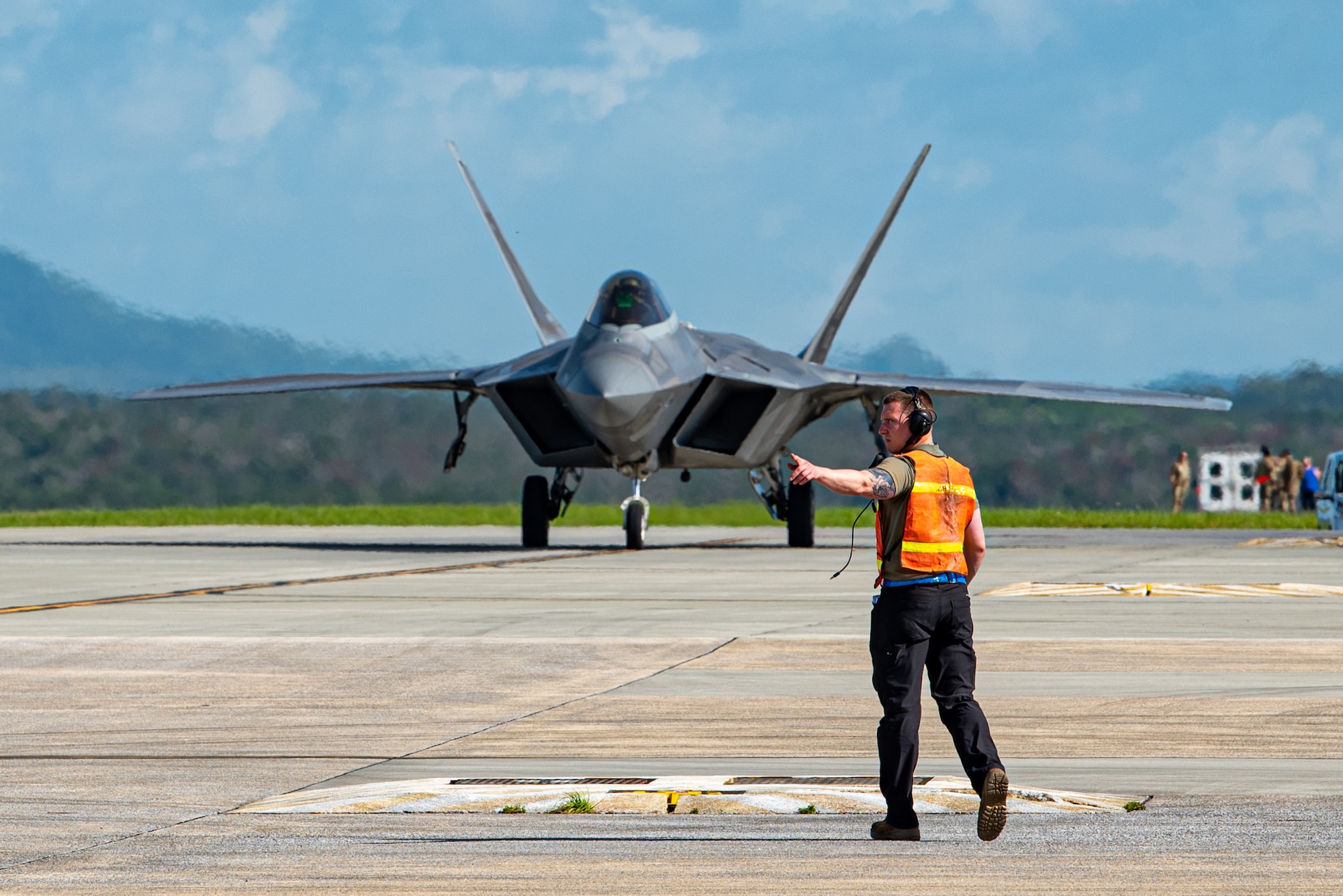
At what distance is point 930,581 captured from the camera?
568 centimetres

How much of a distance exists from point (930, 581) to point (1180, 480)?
37.7m

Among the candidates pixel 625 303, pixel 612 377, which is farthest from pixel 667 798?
pixel 625 303

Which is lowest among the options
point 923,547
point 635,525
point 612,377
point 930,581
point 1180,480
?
point 635,525

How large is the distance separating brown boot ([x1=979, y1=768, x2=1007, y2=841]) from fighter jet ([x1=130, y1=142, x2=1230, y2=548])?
52.4 ft

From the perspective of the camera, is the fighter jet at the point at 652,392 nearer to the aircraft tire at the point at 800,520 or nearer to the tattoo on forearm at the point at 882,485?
the aircraft tire at the point at 800,520

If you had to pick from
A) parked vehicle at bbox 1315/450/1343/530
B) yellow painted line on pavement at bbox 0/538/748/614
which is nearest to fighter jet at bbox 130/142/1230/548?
yellow painted line on pavement at bbox 0/538/748/614

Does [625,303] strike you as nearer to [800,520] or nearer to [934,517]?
[800,520]

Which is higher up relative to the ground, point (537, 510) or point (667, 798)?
point (537, 510)

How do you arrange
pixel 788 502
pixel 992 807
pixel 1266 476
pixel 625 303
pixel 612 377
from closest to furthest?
1. pixel 992 807
2. pixel 612 377
3. pixel 625 303
4. pixel 788 502
5. pixel 1266 476

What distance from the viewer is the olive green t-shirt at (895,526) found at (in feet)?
18.6

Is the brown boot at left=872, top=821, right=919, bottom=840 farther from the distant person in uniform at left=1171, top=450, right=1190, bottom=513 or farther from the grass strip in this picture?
the distant person in uniform at left=1171, top=450, right=1190, bottom=513

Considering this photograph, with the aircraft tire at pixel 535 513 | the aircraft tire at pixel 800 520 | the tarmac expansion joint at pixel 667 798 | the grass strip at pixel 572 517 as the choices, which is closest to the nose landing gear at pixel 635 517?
the aircraft tire at pixel 535 513

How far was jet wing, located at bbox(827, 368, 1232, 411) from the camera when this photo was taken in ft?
83.1

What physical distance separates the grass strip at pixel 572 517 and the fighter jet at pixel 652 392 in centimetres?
880
